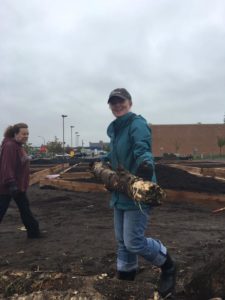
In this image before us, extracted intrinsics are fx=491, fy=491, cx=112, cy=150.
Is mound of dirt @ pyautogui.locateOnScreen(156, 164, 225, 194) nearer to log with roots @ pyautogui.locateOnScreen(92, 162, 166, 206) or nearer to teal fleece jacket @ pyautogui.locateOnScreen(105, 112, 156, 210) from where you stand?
teal fleece jacket @ pyautogui.locateOnScreen(105, 112, 156, 210)

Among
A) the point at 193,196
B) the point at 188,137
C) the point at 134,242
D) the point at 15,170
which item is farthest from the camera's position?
the point at 188,137

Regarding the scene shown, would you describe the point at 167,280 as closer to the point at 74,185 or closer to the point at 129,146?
the point at 129,146

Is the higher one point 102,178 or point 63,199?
point 102,178

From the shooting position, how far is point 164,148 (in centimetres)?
8800

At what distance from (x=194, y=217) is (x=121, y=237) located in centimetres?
Result: 548

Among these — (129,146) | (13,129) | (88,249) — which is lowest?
(88,249)

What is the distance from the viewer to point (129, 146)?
15.1ft

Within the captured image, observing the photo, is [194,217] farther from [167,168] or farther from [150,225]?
[167,168]

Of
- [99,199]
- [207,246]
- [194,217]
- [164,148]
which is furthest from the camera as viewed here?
[164,148]

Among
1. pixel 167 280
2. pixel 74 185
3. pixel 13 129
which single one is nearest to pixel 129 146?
pixel 167 280

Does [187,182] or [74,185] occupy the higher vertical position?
Result: [187,182]

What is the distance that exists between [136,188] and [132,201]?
26 centimetres

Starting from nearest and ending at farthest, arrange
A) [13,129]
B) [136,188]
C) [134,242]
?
[136,188]
[134,242]
[13,129]

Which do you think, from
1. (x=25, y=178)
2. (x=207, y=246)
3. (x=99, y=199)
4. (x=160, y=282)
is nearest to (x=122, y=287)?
(x=160, y=282)
